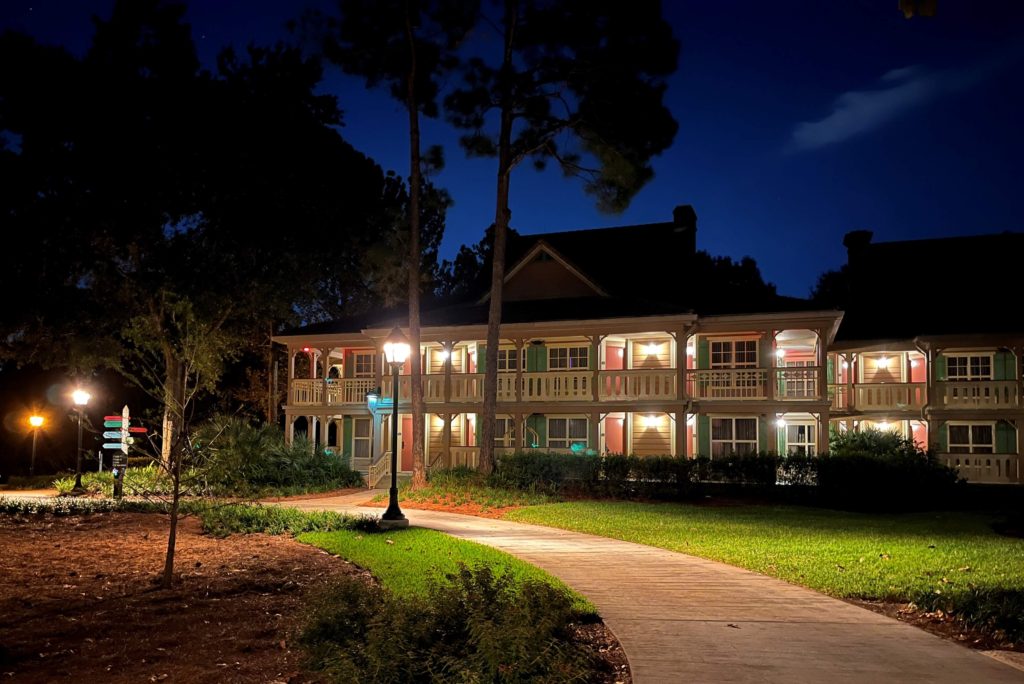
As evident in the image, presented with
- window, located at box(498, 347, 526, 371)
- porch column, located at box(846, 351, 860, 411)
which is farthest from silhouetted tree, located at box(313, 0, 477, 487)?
porch column, located at box(846, 351, 860, 411)

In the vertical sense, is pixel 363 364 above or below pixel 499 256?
below

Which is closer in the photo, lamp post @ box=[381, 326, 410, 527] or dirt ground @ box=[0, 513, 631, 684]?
dirt ground @ box=[0, 513, 631, 684]

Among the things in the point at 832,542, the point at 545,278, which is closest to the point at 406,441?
the point at 545,278

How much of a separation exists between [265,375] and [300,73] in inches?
668

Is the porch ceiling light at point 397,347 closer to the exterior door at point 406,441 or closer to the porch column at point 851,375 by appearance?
the exterior door at point 406,441

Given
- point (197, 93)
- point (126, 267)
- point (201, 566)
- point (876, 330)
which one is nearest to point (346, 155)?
point (197, 93)

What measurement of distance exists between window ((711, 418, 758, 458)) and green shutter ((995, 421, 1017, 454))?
7606 mm

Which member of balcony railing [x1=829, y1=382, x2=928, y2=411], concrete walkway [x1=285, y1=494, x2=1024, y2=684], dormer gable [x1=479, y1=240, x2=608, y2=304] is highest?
dormer gable [x1=479, y1=240, x2=608, y2=304]

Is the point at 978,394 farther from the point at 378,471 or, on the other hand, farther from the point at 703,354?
the point at 378,471

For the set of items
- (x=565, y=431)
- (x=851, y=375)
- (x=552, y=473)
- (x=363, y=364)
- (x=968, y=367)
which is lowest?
(x=552, y=473)

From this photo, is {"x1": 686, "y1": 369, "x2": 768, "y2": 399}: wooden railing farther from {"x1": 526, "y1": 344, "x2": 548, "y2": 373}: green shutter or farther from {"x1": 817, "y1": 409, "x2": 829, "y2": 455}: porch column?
{"x1": 526, "y1": 344, "x2": 548, "y2": 373}: green shutter

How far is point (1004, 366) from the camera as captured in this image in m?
26.5

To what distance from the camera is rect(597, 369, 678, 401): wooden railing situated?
82.3 ft

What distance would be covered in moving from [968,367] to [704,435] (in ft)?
30.0
